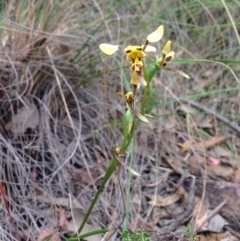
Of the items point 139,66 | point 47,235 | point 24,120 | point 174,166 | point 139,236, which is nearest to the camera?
point 139,66

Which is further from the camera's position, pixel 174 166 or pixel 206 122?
pixel 206 122

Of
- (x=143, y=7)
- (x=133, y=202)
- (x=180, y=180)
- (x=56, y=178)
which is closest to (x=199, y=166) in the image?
(x=180, y=180)

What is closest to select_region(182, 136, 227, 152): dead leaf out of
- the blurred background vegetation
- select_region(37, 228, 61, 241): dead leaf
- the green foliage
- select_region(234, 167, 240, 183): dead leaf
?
the blurred background vegetation

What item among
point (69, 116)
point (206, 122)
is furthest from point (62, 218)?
point (206, 122)

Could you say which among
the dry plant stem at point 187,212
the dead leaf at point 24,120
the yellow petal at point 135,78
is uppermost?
the yellow petal at point 135,78

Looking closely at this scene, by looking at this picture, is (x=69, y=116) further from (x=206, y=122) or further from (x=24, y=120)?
(x=206, y=122)

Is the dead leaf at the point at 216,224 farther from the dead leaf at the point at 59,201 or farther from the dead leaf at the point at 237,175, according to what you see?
the dead leaf at the point at 59,201

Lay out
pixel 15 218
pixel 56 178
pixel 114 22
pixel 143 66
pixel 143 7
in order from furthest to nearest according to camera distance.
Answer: pixel 143 7
pixel 114 22
pixel 56 178
pixel 15 218
pixel 143 66

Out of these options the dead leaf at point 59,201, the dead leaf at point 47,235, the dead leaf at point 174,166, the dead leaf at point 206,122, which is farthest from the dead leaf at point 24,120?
the dead leaf at point 206,122

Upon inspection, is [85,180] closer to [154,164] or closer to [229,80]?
[154,164]
